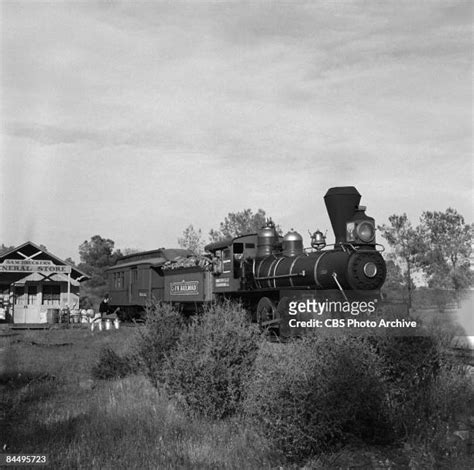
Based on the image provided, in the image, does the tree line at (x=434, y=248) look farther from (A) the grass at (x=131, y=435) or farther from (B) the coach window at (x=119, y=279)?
(A) the grass at (x=131, y=435)

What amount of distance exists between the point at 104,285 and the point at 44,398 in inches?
2020

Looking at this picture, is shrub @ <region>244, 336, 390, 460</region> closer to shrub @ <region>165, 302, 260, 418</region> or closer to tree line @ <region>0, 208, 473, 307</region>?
shrub @ <region>165, 302, 260, 418</region>

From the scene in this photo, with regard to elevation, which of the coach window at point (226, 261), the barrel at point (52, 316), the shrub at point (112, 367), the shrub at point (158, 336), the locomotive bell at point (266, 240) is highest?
the locomotive bell at point (266, 240)

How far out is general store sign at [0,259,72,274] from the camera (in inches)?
1072

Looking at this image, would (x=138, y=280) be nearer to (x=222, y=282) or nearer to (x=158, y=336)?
(x=222, y=282)

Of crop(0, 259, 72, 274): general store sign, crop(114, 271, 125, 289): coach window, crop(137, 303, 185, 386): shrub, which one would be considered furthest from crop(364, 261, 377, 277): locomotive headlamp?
crop(0, 259, 72, 274): general store sign

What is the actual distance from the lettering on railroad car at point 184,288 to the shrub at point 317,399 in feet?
43.6

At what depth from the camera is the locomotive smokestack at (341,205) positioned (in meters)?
13.8

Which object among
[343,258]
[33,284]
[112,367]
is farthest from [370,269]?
[33,284]

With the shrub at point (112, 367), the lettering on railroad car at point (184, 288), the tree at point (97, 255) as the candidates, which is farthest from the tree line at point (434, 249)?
the tree at point (97, 255)

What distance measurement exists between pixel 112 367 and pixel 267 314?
5145 millimetres

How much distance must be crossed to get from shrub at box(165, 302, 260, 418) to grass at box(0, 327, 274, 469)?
0.82 ft

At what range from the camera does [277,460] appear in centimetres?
579

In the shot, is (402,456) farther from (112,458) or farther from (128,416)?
(128,416)
